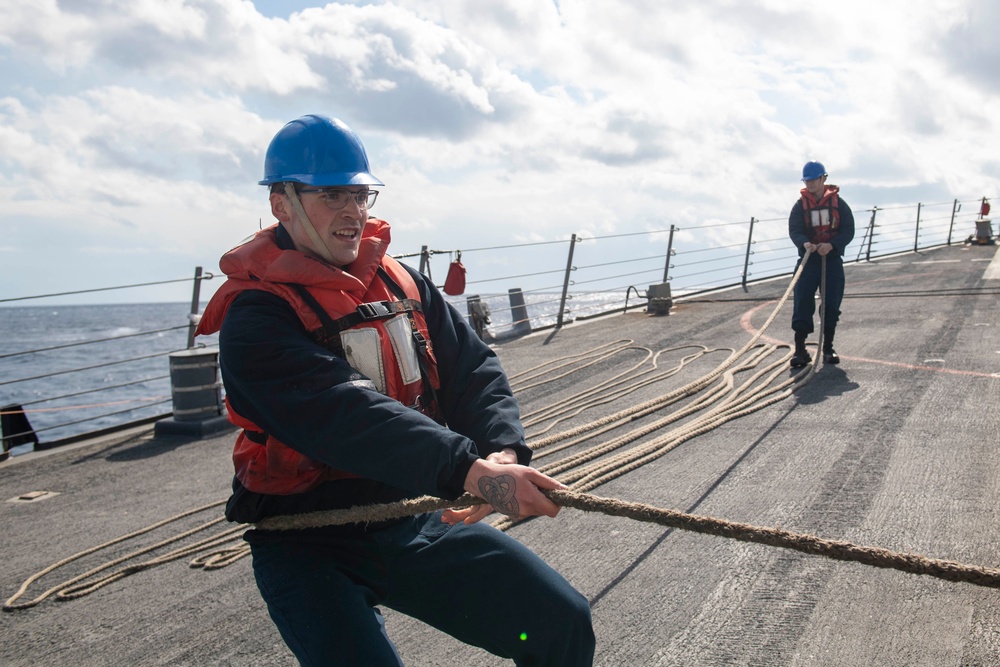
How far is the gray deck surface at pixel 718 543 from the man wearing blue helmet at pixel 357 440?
3.51 feet

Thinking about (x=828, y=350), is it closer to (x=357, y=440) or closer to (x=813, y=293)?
(x=813, y=293)

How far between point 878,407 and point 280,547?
510 cm

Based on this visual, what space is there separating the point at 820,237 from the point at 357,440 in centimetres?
707

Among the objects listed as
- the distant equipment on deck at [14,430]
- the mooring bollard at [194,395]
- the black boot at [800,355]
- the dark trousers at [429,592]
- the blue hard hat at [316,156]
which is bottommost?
the distant equipment on deck at [14,430]

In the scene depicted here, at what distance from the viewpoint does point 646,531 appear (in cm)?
402

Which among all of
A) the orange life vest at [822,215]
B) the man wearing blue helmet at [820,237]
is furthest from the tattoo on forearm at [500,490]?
the orange life vest at [822,215]

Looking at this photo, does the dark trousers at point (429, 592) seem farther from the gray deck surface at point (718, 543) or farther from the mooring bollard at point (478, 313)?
the mooring bollard at point (478, 313)

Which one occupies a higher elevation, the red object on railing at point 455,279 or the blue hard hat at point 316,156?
the blue hard hat at point 316,156

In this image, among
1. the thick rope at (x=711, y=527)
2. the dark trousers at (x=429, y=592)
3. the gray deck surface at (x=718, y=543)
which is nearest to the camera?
the thick rope at (x=711, y=527)

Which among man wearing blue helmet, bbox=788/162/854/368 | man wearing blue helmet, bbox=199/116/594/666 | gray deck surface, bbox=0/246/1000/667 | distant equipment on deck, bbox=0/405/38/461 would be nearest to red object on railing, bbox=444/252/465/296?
gray deck surface, bbox=0/246/1000/667

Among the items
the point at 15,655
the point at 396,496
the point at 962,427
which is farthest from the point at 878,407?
the point at 15,655

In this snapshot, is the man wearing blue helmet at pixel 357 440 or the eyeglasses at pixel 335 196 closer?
the man wearing blue helmet at pixel 357 440

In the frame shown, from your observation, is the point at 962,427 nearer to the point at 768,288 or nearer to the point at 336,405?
the point at 336,405

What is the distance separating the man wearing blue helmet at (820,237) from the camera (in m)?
7.82
